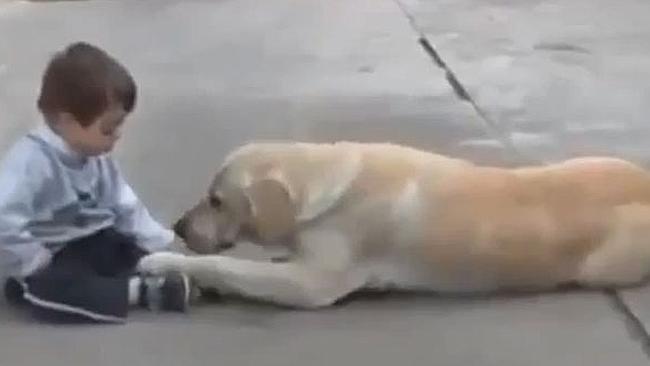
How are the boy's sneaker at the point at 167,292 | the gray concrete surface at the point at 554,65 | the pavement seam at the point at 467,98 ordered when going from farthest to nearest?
→ the gray concrete surface at the point at 554,65, the pavement seam at the point at 467,98, the boy's sneaker at the point at 167,292

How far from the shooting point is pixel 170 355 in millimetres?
1736

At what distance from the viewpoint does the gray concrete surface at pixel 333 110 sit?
1762mm

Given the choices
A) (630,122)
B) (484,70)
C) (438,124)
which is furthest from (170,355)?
(484,70)

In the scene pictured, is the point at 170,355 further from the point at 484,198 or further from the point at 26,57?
the point at 26,57

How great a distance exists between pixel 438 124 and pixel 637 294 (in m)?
0.91

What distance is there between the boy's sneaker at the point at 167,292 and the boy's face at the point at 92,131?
190 mm

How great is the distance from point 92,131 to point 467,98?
128 cm

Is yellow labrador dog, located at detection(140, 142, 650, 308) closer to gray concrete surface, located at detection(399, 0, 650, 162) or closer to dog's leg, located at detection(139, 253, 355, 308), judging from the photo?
dog's leg, located at detection(139, 253, 355, 308)

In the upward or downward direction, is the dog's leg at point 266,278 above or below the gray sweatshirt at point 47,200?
below

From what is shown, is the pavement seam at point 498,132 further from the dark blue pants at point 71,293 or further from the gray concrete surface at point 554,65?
the dark blue pants at point 71,293

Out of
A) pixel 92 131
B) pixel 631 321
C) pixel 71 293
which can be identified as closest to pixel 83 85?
pixel 92 131

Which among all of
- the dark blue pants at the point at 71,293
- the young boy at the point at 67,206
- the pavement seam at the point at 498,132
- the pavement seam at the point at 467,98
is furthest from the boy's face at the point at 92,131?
the pavement seam at the point at 467,98

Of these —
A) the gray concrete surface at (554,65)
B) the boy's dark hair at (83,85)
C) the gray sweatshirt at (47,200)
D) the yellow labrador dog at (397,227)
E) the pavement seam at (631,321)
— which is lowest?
the gray concrete surface at (554,65)

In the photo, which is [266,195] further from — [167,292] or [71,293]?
[71,293]
